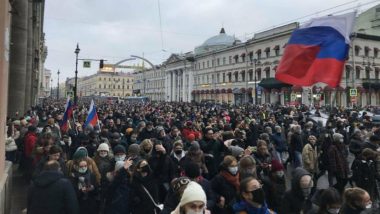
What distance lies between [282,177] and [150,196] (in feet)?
6.79

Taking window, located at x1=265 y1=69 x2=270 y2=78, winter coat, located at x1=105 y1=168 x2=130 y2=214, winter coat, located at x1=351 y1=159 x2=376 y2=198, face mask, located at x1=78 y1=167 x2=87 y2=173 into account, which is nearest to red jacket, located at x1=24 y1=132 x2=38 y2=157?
face mask, located at x1=78 y1=167 x2=87 y2=173

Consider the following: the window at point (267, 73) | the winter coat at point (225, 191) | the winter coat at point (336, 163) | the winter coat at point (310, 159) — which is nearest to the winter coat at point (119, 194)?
the winter coat at point (225, 191)

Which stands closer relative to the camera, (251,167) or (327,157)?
(251,167)

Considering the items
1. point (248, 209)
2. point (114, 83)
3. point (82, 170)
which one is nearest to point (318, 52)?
point (248, 209)

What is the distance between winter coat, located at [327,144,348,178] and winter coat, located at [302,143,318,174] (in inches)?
24.3

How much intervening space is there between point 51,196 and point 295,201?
2.98m

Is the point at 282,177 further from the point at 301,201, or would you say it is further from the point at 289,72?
the point at 289,72

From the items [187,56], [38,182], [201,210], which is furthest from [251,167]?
[187,56]

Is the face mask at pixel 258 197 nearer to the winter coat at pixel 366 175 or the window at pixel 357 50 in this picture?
the winter coat at pixel 366 175

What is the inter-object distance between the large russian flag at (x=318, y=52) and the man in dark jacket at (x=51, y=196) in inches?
158

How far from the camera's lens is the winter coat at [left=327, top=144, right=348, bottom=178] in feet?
28.1

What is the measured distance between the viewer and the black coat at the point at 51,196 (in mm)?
4637

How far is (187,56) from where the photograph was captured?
312ft

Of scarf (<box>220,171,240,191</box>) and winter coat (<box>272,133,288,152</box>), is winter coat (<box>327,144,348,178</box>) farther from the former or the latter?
scarf (<box>220,171,240,191</box>)
